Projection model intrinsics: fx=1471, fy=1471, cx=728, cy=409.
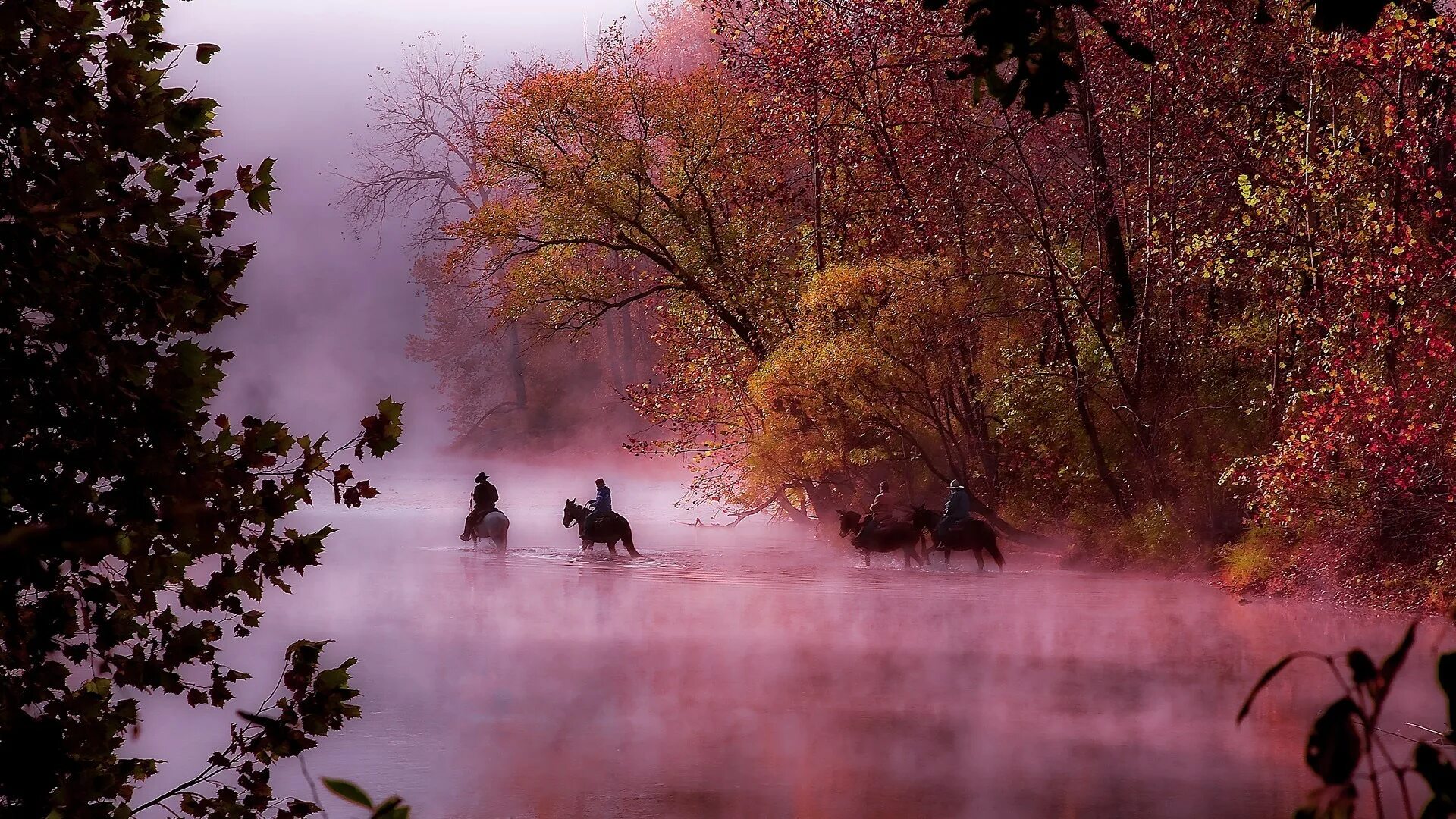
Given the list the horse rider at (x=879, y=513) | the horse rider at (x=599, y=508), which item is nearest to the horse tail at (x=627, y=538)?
the horse rider at (x=599, y=508)

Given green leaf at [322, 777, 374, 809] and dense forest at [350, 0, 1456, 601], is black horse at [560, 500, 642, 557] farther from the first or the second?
green leaf at [322, 777, 374, 809]

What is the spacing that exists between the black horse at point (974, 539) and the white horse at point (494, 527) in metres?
9.68

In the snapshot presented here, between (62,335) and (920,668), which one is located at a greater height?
(62,335)

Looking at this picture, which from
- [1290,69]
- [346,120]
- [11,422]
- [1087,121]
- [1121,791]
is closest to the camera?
[11,422]

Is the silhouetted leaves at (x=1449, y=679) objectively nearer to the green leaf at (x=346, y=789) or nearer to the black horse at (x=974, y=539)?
the green leaf at (x=346, y=789)

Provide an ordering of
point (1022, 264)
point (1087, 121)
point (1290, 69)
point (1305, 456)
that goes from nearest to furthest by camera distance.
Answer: point (1305, 456), point (1290, 69), point (1087, 121), point (1022, 264)

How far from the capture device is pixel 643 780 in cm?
1177

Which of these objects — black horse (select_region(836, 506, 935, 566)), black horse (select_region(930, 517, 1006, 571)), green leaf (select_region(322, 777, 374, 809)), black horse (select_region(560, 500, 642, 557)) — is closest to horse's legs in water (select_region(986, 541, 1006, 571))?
black horse (select_region(930, 517, 1006, 571))

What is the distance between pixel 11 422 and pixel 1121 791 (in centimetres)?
859

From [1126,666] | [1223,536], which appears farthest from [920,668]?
[1223,536]

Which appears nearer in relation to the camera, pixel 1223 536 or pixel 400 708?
pixel 400 708

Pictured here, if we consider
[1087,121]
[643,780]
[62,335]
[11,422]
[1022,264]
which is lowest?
[643,780]

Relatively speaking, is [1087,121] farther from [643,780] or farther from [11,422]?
[11,422]

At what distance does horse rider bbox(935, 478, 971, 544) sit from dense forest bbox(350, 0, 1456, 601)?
1.32 meters
